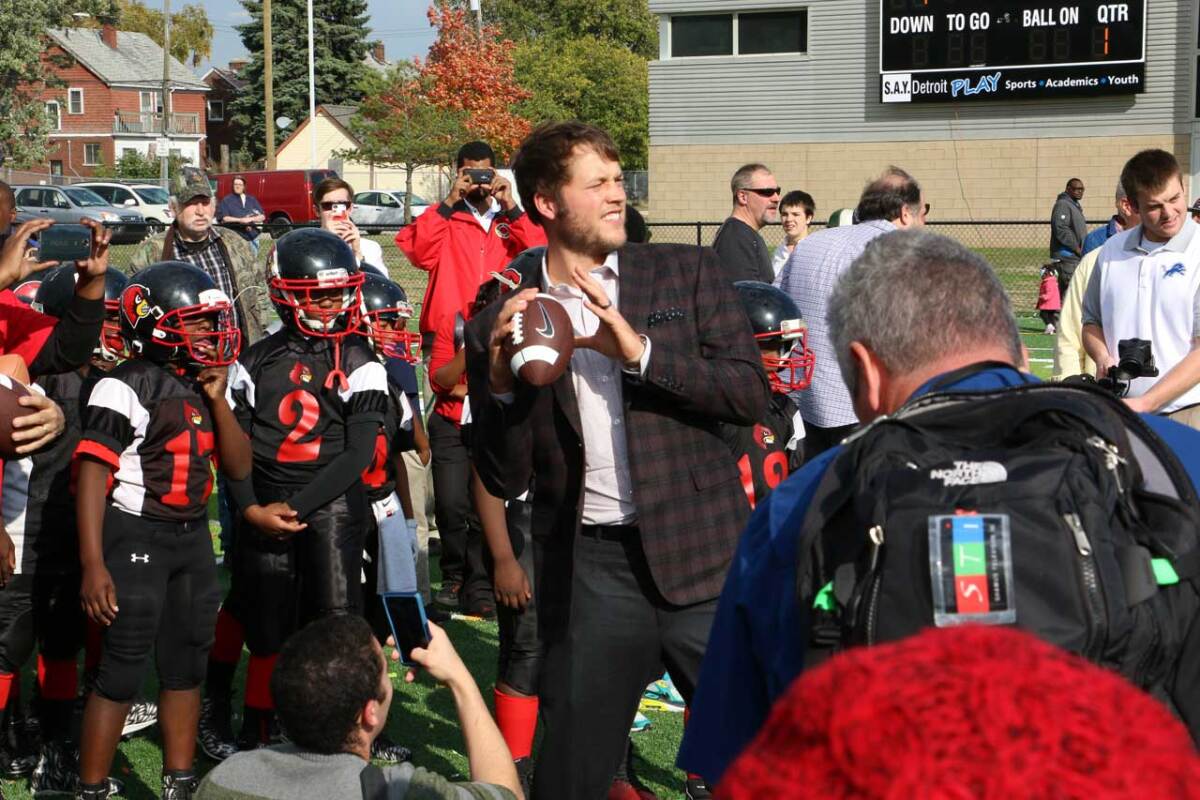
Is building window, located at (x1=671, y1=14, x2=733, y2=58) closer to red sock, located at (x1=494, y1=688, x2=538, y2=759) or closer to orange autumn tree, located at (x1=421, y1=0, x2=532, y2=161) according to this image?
orange autumn tree, located at (x1=421, y1=0, x2=532, y2=161)

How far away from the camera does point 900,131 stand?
108ft

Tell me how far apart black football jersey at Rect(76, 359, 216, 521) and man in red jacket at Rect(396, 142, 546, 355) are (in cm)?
292

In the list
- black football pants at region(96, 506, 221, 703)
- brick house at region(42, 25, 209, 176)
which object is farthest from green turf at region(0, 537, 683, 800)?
brick house at region(42, 25, 209, 176)

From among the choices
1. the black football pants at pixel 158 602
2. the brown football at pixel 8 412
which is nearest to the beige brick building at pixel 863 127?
the black football pants at pixel 158 602

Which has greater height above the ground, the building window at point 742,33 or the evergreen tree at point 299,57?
the evergreen tree at point 299,57

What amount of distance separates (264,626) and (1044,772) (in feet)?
15.5

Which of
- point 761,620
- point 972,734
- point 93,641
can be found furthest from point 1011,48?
point 972,734

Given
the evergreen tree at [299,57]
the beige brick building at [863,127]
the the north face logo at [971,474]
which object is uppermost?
the evergreen tree at [299,57]

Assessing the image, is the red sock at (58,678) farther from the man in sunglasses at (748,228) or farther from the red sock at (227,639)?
the man in sunglasses at (748,228)

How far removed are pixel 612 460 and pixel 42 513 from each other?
9.10ft

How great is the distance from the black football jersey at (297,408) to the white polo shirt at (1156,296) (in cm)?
328

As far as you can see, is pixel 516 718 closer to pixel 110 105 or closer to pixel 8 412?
pixel 8 412

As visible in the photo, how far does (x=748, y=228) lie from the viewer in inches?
345

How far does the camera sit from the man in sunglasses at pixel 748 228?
866 centimetres
